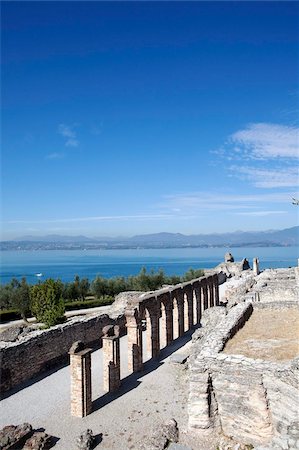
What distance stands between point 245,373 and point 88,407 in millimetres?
6005

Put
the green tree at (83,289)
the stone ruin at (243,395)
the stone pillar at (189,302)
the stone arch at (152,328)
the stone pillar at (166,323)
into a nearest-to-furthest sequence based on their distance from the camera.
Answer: the stone ruin at (243,395), the stone arch at (152,328), the stone pillar at (166,323), the stone pillar at (189,302), the green tree at (83,289)

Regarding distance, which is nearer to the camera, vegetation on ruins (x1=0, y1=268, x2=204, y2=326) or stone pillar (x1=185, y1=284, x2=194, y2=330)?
stone pillar (x1=185, y1=284, x2=194, y2=330)

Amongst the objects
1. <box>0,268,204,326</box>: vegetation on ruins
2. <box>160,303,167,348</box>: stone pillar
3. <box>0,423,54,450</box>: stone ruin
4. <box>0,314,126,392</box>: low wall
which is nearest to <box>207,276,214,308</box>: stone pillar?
<box>160,303,167,348</box>: stone pillar

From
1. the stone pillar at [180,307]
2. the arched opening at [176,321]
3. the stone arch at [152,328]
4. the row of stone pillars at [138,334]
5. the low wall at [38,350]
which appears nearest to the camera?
the row of stone pillars at [138,334]

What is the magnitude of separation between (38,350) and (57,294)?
1257 cm

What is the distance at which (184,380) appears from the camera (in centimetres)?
1493

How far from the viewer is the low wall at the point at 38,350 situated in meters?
14.5

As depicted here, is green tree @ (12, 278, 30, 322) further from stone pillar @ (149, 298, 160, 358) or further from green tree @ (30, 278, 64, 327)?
stone pillar @ (149, 298, 160, 358)

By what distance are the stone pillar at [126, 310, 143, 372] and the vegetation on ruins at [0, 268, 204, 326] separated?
38.7ft

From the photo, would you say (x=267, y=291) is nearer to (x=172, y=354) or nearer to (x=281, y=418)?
(x=172, y=354)

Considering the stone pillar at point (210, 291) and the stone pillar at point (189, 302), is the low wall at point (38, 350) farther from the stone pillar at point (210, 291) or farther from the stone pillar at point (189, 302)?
the stone pillar at point (210, 291)

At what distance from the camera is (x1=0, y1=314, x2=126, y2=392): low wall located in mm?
14500

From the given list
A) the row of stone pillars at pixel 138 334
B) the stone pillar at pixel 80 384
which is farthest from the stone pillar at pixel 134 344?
the stone pillar at pixel 80 384

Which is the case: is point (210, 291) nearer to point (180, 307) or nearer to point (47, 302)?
point (180, 307)
